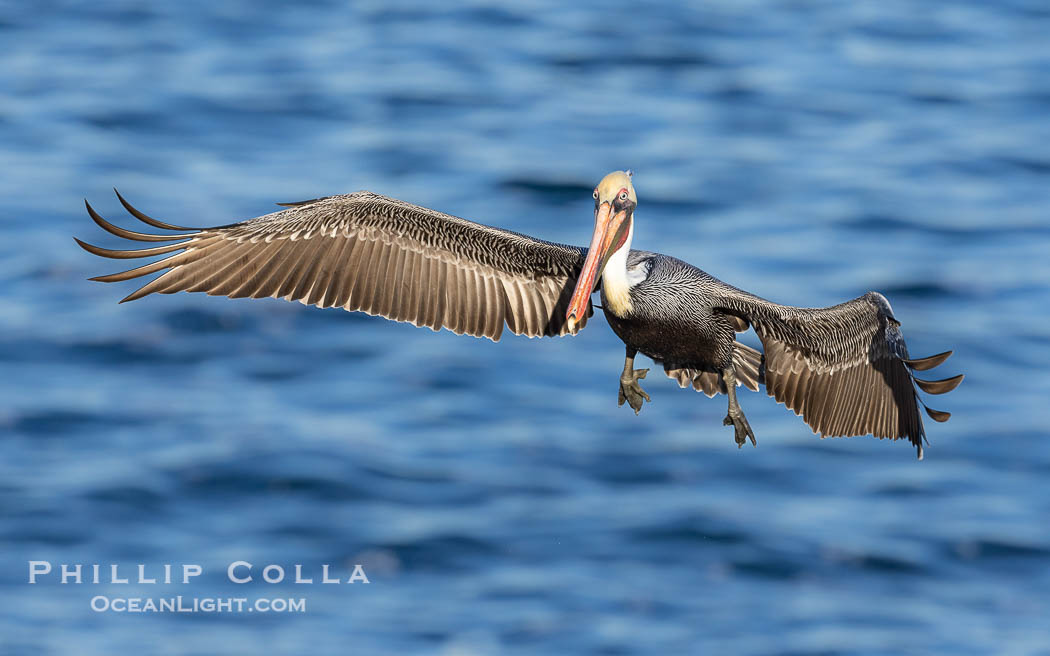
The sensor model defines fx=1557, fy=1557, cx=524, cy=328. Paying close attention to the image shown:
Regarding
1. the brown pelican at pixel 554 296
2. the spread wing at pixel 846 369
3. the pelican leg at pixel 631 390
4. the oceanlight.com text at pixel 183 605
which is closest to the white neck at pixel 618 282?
the brown pelican at pixel 554 296

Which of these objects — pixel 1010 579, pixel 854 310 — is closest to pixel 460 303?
pixel 854 310

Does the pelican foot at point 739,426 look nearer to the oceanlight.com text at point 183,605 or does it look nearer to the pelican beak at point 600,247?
the pelican beak at point 600,247

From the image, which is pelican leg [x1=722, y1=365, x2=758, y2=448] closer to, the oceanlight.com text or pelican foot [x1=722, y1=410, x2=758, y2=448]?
pelican foot [x1=722, y1=410, x2=758, y2=448]

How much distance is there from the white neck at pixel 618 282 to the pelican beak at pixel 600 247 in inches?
2.4

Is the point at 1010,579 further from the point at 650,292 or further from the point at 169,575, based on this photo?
the point at 650,292

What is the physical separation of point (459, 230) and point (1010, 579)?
1663 cm

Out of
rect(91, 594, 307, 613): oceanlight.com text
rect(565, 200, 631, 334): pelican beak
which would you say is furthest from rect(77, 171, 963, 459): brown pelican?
rect(91, 594, 307, 613): oceanlight.com text

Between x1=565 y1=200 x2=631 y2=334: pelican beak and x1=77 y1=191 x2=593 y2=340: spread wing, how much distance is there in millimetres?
1222

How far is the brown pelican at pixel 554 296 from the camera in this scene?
9266mm

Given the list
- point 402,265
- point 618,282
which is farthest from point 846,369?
point 402,265

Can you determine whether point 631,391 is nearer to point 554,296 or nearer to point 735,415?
point 735,415

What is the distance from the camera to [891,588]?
24141 mm

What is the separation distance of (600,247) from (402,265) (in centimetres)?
216

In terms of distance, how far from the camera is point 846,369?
10.1m
